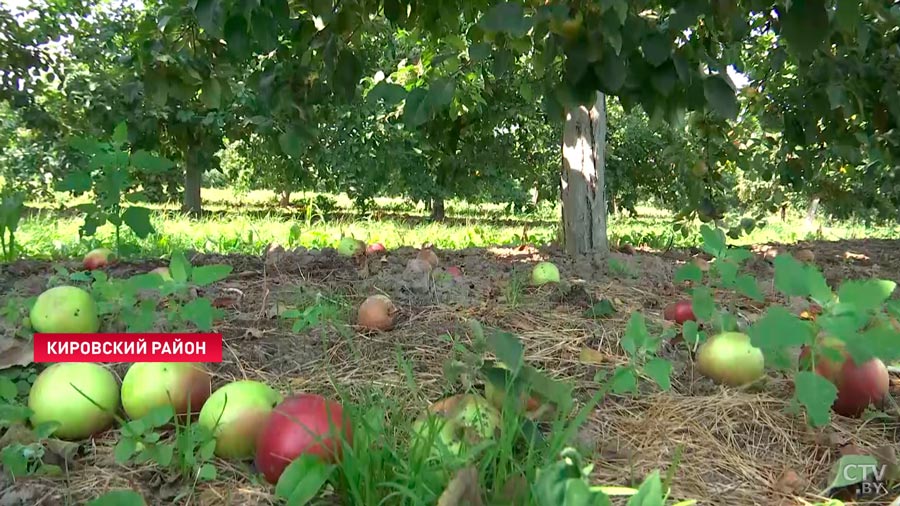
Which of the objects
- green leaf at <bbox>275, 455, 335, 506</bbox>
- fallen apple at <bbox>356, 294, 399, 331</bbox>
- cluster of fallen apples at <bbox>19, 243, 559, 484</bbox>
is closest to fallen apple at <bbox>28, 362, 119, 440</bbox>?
cluster of fallen apples at <bbox>19, 243, 559, 484</bbox>

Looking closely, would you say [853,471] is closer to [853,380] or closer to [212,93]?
[853,380]

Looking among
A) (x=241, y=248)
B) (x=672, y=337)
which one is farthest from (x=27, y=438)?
(x=241, y=248)

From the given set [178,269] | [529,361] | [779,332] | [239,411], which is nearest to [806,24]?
[779,332]

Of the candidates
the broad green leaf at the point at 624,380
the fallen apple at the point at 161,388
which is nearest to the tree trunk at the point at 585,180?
the broad green leaf at the point at 624,380

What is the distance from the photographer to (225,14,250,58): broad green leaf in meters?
1.96

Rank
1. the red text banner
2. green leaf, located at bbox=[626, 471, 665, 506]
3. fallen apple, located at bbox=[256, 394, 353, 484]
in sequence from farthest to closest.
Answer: the red text banner < fallen apple, located at bbox=[256, 394, 353, 484] < green leaf, located at bbox=[626, 471, 665, 506]

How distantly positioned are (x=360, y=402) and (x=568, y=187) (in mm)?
2795

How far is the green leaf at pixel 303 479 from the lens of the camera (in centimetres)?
99

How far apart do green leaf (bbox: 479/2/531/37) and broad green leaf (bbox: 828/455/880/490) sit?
116cm

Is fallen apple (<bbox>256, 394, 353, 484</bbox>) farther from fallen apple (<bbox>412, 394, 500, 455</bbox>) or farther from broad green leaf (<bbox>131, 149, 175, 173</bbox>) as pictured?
broad green leaf (<bbox>131, 149, 175, 173</bbox>)

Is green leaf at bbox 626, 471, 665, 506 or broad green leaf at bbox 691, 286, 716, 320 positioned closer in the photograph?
green leaf at bbox 626, 471, 665, 506

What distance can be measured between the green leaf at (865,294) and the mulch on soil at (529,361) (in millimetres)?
292

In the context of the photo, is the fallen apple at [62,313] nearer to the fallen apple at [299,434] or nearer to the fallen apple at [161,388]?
the fallen apple at [161,388]

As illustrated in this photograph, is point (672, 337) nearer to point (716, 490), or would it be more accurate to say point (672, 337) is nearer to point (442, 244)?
point (716, 490)
